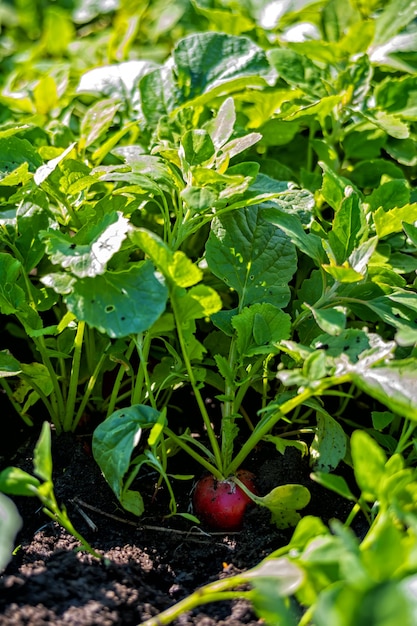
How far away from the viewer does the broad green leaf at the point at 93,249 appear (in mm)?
1024

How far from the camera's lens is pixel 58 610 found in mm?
904

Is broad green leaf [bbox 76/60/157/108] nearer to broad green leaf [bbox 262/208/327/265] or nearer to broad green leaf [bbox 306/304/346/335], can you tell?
broad green leaf [bbox 262/208/327/265]

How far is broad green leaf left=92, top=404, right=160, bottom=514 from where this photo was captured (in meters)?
1.02

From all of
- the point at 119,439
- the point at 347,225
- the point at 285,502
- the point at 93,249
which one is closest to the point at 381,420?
the point at 285,502

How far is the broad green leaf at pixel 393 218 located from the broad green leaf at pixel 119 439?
0.49 meters

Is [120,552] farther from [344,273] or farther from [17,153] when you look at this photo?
[17,153]

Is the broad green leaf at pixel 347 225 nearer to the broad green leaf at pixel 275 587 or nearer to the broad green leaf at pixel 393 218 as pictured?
the broad green leaf at pixel 393 218

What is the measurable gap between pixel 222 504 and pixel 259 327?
0.98 ft

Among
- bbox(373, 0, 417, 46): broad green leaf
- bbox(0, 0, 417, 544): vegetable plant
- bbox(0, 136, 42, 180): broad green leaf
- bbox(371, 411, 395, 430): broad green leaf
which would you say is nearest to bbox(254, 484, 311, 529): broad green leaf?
bbox(0, 0, 417, 544): vegetable plant

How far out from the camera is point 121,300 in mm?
1039

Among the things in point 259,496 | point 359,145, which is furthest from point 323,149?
point 259,496

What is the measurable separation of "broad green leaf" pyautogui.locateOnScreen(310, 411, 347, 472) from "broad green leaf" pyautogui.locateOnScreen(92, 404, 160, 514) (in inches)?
11.1

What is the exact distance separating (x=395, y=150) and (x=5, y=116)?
3.02ft

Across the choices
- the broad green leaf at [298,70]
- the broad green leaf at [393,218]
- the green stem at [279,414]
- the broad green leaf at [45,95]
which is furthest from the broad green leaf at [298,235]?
the broad green leaf at [45,95]
